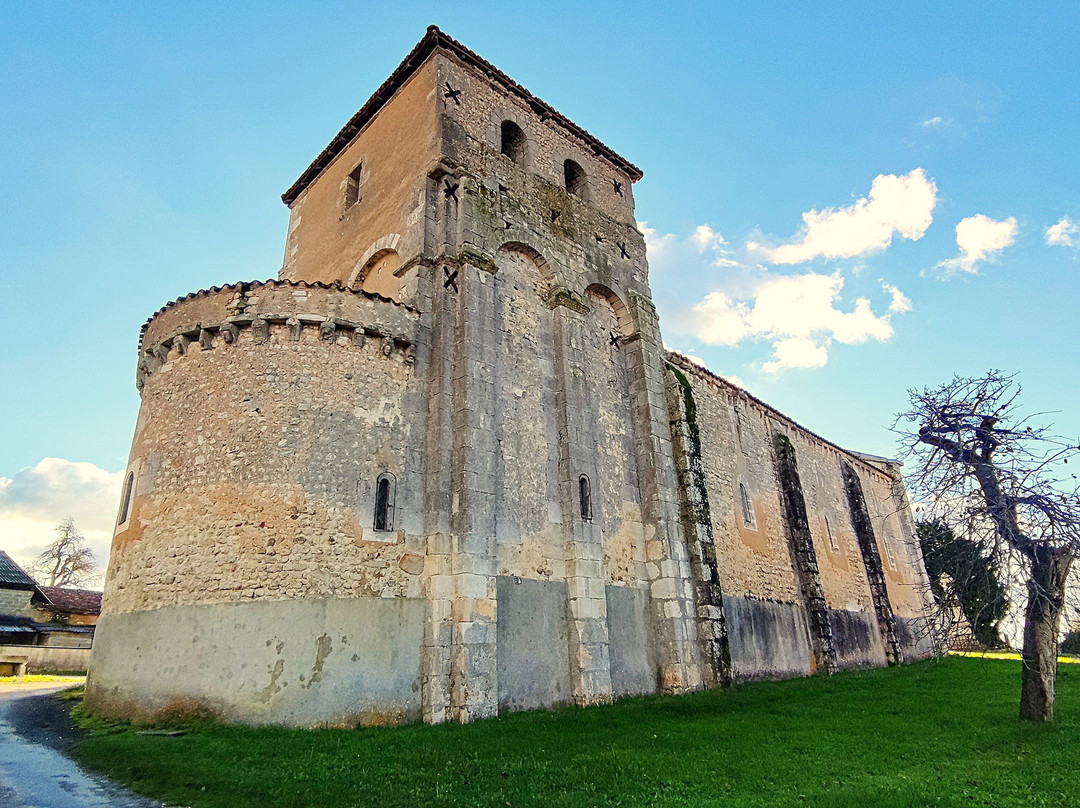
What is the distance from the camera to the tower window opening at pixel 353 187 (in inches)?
696

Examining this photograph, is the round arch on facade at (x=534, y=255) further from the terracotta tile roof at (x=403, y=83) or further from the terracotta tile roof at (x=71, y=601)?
the terracotta tile roof at (x=71, y=601)

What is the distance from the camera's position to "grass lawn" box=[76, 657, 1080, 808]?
632cm

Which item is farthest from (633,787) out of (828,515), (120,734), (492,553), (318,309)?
(828,515)

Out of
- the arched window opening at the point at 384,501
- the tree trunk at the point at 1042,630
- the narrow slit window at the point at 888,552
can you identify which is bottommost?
the tree trunk at the point at 1042,630

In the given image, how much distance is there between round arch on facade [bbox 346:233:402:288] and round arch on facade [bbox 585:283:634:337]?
18.1 ft

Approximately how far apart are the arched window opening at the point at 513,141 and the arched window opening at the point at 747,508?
12.2m

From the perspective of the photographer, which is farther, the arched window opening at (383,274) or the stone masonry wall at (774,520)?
the stone masonry wall at (774,520)

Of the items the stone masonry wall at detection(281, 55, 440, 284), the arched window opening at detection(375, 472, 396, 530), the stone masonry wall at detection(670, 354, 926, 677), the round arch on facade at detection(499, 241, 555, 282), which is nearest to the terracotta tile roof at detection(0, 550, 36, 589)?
the stone masonry wall at detection(281, 55, 440, 284)

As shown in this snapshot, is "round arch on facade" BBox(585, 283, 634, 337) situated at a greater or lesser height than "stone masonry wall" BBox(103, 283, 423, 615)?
greater

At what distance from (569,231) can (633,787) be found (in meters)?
Result: 13.4

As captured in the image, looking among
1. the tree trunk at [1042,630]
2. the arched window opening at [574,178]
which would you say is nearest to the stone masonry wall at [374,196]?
the arched window opening at [574,178]

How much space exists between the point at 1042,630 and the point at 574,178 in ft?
50.6

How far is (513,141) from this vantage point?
57.8 ft

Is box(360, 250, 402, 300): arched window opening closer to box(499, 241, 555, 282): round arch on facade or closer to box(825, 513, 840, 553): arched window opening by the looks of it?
box(499, 241, 555, 282): round arch on facade
